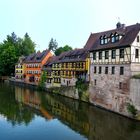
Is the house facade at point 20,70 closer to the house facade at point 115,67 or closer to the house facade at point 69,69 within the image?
the house facade at point 69,69

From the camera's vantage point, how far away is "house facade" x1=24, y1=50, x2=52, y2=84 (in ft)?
208

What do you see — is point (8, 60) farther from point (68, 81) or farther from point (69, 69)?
point (68, 81)

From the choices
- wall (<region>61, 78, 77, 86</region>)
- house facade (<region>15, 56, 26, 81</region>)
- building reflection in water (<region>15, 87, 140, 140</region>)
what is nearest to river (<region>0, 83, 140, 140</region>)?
building reflection in water (<region>15, 87, 140, 140</region>)

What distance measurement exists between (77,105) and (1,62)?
51.5 meters

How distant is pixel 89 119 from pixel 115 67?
7.54 meters

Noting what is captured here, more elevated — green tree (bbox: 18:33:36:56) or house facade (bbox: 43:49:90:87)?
green tree (bbox: 18:33:36:56)

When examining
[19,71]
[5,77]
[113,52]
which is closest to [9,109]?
[113,52]

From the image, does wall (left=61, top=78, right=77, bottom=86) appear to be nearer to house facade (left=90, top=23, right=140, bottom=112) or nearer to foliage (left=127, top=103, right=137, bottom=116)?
house facade (left=90, top=23, right=140, bottom=112)

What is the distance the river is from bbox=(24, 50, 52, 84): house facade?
26.2 metres

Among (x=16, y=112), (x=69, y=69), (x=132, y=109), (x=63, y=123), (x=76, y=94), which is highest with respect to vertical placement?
(x=69, y=69)

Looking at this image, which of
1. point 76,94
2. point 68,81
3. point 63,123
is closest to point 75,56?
point 68,81

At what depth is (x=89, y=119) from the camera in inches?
1125

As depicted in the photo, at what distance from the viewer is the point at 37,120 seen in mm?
28797

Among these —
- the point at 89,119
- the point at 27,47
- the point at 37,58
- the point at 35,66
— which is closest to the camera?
the point at 89,119
